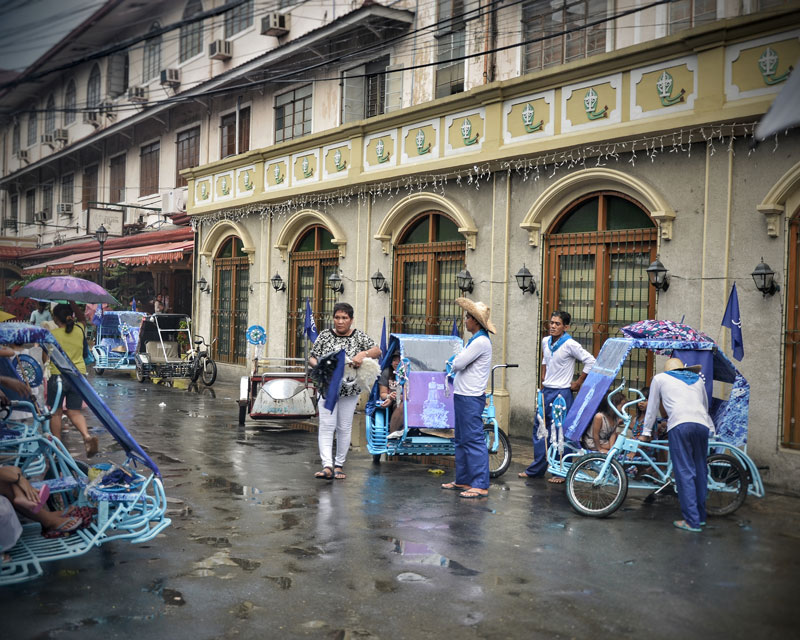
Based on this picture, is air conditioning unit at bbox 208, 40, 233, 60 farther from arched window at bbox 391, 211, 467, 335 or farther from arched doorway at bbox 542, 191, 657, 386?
arched doorway at bbox 542, 191, 657, 386

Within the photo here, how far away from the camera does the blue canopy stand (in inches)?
234

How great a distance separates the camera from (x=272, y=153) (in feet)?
64.4

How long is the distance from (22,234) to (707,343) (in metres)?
38.9

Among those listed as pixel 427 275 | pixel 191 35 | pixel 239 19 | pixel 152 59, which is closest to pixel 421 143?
pixel 427 275

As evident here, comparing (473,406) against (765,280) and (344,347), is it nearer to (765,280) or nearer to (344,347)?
(344,347)

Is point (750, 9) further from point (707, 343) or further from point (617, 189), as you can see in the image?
point (707, 343)

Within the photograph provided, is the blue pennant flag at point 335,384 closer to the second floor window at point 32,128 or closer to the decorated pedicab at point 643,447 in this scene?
the decorated pedicab at point 643,447

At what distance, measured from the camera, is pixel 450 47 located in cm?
1622

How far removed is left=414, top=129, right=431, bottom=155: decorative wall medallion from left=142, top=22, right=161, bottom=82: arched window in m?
16.8

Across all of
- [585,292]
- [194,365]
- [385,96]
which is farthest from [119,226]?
[585,292]

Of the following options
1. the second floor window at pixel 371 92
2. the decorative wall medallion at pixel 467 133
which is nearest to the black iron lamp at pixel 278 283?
the second floor window at pixel 371 92

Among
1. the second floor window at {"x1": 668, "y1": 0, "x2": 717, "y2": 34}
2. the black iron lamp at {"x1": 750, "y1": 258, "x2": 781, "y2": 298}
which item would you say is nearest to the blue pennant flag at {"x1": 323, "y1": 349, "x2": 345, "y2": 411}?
the black iron lamp at {"x1": 750, "y1": 258, "x2": 781, "y2": 298}

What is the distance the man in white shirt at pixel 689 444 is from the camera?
24.3 feet

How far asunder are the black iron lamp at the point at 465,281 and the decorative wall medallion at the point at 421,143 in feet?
8.16
